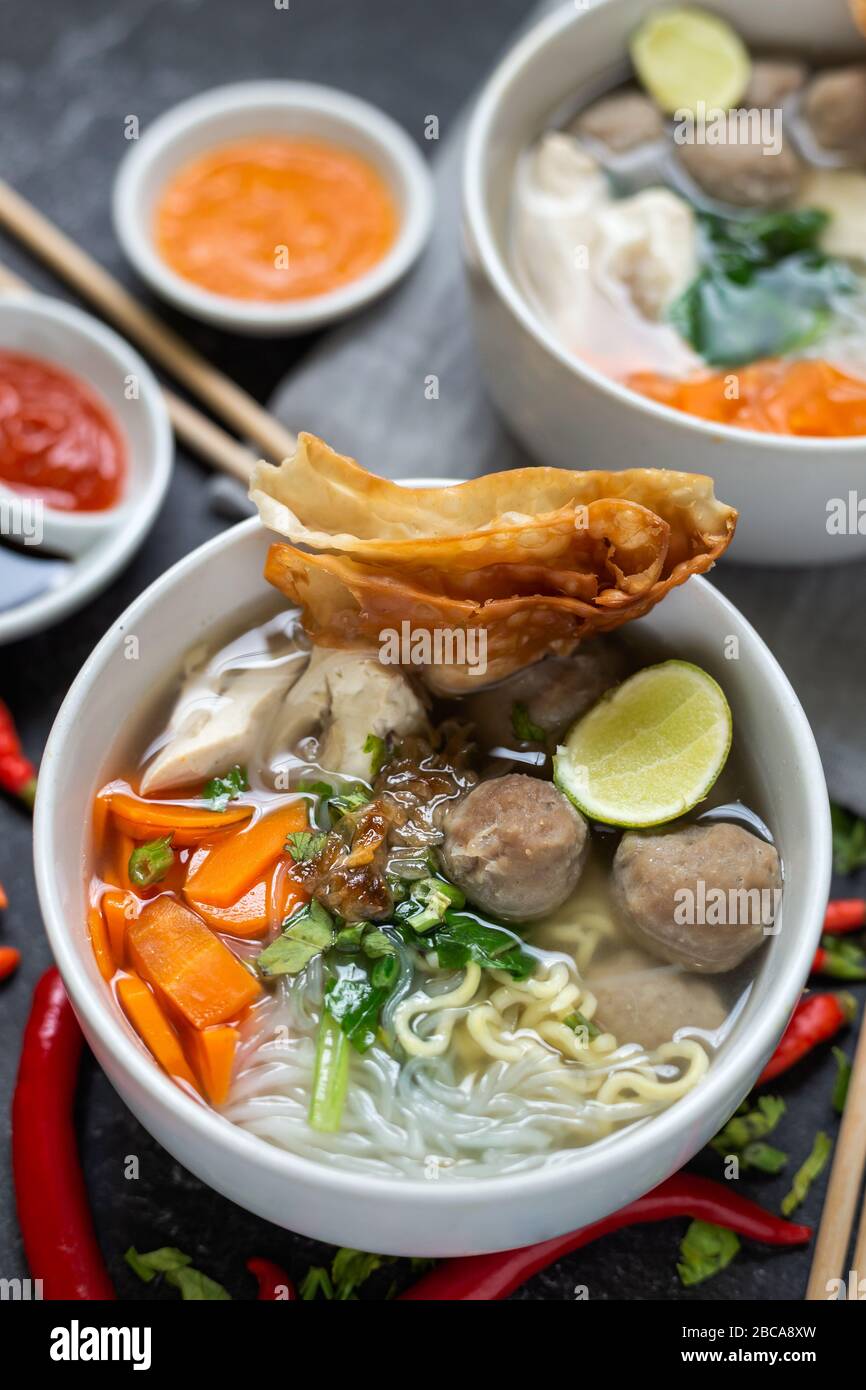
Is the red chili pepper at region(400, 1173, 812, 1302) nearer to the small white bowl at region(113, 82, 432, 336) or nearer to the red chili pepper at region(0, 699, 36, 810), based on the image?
the red chili pepper at region(0, 699, 36, 810)

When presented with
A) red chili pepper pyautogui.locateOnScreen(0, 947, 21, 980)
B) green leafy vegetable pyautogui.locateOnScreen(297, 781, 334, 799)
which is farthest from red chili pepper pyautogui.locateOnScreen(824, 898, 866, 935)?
red chili pepper pyautogui.locateOnScreen(0, 947, 21, 980)

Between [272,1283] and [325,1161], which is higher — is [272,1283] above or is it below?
below

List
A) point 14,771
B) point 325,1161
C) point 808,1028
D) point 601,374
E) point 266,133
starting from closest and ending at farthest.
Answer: point 325,1161, point 808,1028, point 14,771, point 601,374, point 266,133

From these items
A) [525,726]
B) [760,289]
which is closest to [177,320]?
[760,289]

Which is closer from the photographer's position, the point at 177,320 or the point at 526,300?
the point at 526,300

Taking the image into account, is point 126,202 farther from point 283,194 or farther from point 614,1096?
point 614,1096

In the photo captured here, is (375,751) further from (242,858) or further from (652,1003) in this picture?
(652,1003)

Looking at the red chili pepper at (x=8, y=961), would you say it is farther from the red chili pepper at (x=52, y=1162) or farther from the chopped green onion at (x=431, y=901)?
the chopped green onion at (x=431, y=901)
